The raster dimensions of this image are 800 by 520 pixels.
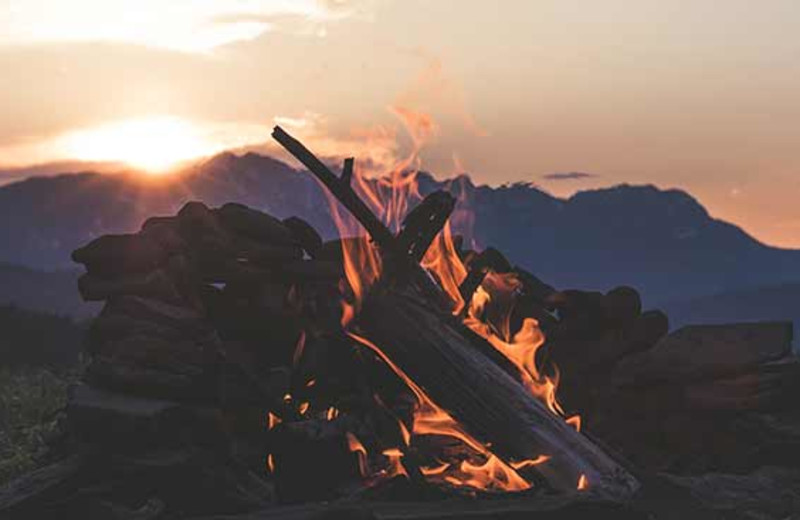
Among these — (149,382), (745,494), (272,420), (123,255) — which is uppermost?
(123,255)

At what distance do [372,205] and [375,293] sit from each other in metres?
1.09

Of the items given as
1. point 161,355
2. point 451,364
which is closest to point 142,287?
point 161,355

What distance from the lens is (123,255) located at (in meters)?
10.8

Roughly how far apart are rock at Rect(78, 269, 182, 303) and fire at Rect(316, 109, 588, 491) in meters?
1.64

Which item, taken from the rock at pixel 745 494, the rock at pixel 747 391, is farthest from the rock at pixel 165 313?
the rock at pixel 747 391

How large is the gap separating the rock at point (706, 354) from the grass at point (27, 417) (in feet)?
19.5

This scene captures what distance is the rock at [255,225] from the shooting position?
10.8 m

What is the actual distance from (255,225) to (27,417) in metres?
8.79

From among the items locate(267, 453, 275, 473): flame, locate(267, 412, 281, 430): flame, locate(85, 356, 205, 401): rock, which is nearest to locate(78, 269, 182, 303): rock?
locate(85, 356, 205, 401): rock

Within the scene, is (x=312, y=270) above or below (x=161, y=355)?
above

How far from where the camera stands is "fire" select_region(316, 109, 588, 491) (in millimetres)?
9078

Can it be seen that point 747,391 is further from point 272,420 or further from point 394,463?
point 272,420

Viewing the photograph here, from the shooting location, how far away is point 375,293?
964 cm

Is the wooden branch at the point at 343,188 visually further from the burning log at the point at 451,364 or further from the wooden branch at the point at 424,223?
the wooden branch at the point at 424,223
